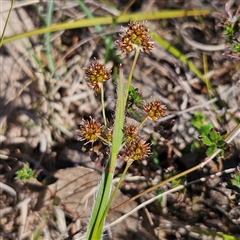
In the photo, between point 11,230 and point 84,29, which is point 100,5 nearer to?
point 84,29

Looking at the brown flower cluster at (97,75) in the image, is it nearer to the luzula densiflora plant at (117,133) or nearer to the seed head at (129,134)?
the luzula densiflora plant at (117,133)

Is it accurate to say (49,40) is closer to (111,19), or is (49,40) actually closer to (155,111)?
(111,19)

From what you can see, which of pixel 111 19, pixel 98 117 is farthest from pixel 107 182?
pixel 111 19

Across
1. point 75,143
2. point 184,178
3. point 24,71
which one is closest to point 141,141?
point 184,178

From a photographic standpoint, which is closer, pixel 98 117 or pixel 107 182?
pixel 107 182

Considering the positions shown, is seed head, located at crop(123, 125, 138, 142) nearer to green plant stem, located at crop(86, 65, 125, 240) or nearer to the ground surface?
green plant stem, located at crop(86, 65, 125, 240)

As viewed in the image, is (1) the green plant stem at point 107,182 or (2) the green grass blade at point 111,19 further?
(2) the green grass blade at point 111,19

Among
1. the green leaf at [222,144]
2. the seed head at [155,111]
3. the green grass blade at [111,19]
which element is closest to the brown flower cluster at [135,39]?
the seed head at [155,111]

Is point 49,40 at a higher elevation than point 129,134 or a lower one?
higher

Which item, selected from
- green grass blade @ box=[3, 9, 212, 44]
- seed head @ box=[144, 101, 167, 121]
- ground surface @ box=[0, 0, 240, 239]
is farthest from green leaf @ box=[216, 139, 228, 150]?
green grass blade @ box=[3, 9, 212, 44]
